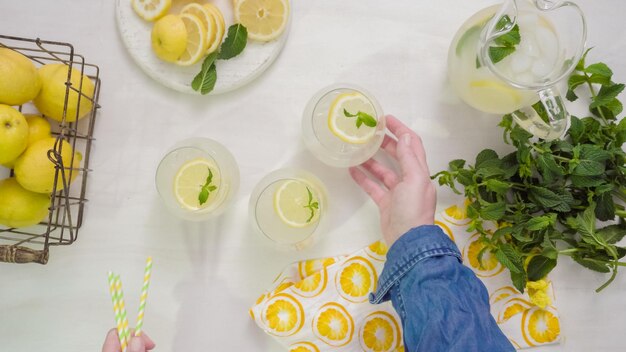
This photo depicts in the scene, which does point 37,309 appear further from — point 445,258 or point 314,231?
point 445,258

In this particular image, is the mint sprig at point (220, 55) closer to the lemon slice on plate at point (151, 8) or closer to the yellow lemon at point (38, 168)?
the lemon slice on plate at point (151, 8)

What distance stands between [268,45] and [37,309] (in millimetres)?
689

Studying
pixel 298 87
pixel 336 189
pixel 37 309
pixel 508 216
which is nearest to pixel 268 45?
pixel 298 87

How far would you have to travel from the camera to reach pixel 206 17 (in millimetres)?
953

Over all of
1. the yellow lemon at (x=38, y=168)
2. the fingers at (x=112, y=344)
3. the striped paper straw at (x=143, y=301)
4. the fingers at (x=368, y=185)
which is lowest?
the fingers at (x=112, y=344)

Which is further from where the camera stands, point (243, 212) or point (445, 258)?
point (243, 212)

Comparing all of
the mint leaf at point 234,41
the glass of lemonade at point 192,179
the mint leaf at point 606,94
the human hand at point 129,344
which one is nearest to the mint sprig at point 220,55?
the mint leaf at point 234,41

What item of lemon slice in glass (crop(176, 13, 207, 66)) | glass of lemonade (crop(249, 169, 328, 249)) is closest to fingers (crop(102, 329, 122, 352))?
glass of lemonade (crop(249, 169, 328, 249))

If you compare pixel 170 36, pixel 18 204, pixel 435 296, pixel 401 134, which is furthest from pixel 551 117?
pixel 18 204

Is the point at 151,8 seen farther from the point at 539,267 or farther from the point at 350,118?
the point at 539,267

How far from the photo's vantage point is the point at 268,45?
3.31 feet

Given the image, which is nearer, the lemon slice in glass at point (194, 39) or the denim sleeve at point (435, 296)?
the denim sleeve at point (435, 296)

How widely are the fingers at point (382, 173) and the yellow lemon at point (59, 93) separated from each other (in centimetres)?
54

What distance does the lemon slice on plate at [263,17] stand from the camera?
3.22ft
